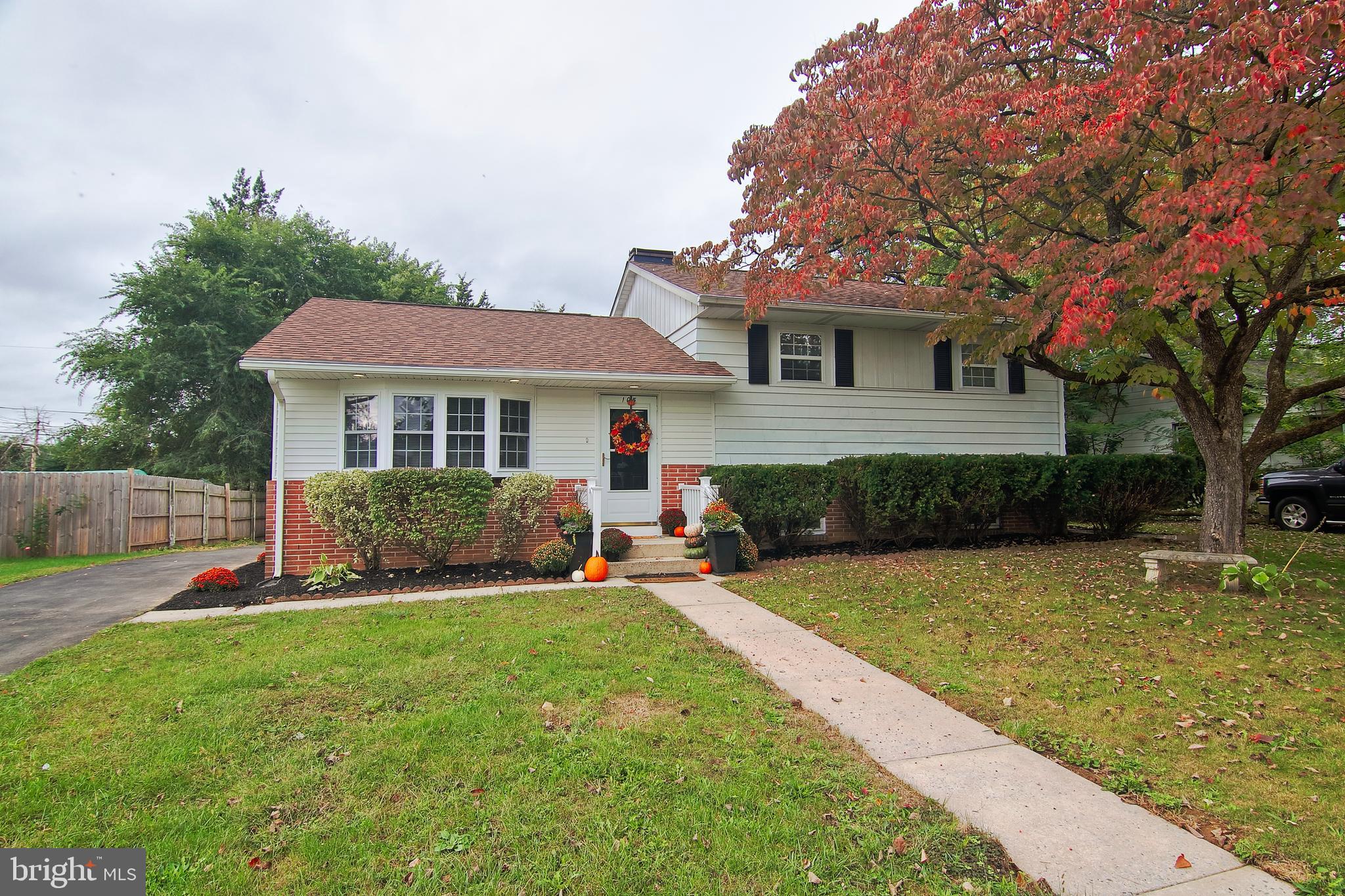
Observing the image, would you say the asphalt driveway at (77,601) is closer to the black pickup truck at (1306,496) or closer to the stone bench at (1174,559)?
the stone bench at (1174,559)

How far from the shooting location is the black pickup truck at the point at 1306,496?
11.5m

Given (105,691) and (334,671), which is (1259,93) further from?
(105,691)

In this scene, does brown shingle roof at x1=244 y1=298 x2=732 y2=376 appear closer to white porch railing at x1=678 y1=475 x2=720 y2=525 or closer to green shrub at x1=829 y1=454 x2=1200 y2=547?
white porch railing at x1=678 y1=475 x2=720 y2=525

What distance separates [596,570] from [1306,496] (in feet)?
45.2

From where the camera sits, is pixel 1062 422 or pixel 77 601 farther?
pixel 1062 422

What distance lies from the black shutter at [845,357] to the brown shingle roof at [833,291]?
65cm

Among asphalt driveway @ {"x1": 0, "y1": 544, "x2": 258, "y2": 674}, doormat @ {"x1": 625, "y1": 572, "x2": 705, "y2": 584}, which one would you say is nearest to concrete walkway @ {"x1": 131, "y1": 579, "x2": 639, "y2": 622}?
doormat @ {"x1": 625, "y1": 572, "x2": 705, "y2": 584}

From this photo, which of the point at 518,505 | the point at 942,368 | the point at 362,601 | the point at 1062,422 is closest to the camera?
the point at 362,601

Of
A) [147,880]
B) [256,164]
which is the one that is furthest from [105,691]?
[256,164]

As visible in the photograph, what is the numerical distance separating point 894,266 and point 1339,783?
268 inches

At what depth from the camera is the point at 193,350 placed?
853 inches

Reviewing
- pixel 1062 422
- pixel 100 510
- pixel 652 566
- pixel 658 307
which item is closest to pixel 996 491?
pixel 1062 422

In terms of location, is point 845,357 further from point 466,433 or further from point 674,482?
point 466,433

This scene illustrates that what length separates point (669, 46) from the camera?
32.0 feet
